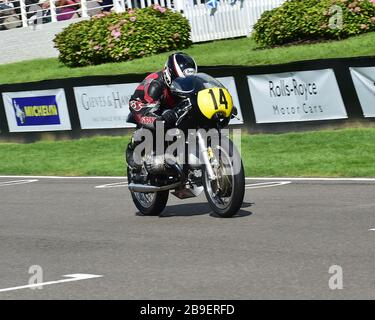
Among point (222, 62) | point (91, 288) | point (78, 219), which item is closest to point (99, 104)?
point (222, 62)

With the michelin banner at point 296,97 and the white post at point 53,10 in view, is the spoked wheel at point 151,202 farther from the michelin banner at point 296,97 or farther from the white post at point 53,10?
the white post at point 53,10

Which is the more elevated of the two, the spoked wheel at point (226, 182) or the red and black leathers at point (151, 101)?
the red and black leathers at point (151, 101)

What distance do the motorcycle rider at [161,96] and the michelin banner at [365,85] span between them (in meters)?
7.07

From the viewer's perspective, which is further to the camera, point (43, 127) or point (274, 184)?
point (43, 127)

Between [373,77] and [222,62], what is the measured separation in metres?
8.41

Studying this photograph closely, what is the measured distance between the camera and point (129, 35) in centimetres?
2978

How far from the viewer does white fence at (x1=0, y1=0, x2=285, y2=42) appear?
29.6m

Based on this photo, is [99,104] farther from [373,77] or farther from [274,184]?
[274,184]

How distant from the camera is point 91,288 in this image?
25.3 ft

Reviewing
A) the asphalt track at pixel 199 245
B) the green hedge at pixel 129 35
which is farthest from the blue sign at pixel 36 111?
the asphalt track at pixel 199 245

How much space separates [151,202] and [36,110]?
1180cm

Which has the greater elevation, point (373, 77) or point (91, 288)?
point (91, 288)

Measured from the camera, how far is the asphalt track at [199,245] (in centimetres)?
745

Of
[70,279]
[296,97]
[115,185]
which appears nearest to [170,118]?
[70,279]
